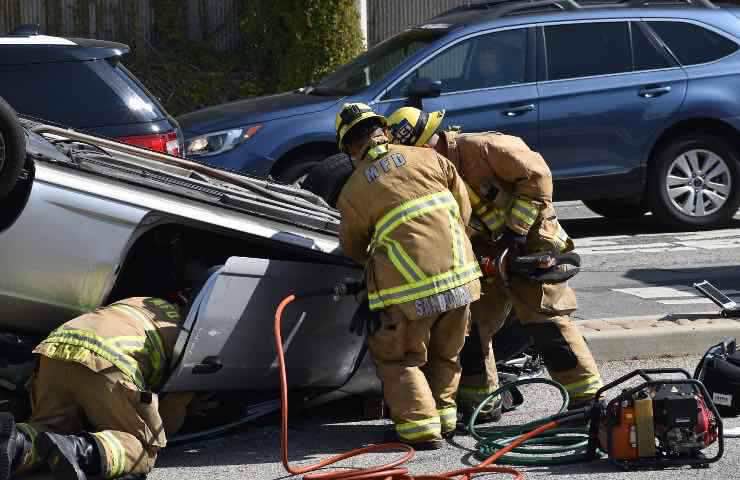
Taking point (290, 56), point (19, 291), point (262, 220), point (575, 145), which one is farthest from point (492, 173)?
point (290, 56)

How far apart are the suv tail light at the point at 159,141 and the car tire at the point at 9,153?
9.95ft

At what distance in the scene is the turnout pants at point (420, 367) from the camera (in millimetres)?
6043

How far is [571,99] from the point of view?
1132 centimetres

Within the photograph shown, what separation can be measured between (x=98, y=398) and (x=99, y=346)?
194 millimetres

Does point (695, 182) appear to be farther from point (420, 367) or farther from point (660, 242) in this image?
point (420, 367)

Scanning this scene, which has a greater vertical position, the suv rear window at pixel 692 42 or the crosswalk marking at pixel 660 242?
the suv rear window at pixel 692 42

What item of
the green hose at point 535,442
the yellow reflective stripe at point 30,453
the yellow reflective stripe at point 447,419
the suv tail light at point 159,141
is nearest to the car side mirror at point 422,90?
the suv tail light at point 159,141

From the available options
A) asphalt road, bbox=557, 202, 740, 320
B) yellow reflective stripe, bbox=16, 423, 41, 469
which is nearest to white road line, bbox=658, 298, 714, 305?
asphalt road, bbox=557, 202, 740, 320

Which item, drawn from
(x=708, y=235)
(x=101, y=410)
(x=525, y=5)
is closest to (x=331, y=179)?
(x=101, y=410)

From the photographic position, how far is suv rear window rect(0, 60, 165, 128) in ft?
29.5

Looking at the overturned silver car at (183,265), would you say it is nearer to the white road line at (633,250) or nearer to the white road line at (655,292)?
the white road line at (655,292)

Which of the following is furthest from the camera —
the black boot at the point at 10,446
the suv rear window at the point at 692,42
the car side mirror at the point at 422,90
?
the suv rear window at the point at 692,42

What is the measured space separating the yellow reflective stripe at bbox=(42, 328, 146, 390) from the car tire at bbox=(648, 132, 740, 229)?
681cm

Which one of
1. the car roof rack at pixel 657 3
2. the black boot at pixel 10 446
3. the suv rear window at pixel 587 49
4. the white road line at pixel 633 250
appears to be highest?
the car roof rack at pixel 657 3
